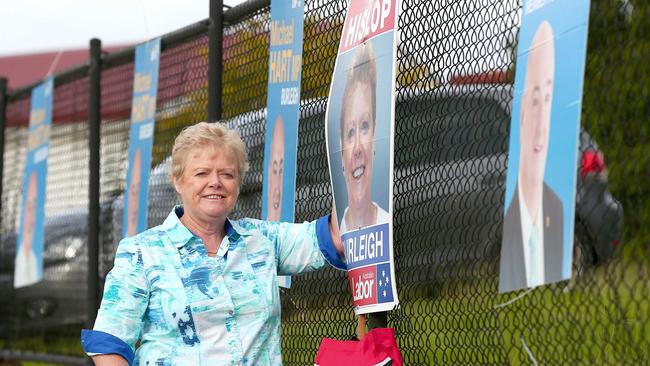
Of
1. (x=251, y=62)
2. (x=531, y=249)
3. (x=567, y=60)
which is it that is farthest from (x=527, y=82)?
(x=251, y=62)

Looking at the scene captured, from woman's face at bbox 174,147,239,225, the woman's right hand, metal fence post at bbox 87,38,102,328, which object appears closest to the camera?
the woman's right hand

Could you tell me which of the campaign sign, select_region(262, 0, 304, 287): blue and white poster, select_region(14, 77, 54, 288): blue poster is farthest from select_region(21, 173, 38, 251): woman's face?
the campaign sign

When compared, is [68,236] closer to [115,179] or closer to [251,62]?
[115,179]

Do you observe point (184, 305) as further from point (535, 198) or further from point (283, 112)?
point (283, 112)

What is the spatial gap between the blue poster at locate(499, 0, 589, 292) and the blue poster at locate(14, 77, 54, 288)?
6066 mm

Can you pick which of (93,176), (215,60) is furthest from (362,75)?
(93,176)

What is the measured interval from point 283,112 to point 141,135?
215cm

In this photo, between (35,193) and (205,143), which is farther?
(35,193)

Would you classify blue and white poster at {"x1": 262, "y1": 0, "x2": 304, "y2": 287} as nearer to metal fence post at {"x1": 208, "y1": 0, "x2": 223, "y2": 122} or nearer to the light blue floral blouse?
metal fence post at {"x1": 208, "y1": 0, "x2": 223, "y2": 122}

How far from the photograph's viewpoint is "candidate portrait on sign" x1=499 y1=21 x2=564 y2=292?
11.4 feet

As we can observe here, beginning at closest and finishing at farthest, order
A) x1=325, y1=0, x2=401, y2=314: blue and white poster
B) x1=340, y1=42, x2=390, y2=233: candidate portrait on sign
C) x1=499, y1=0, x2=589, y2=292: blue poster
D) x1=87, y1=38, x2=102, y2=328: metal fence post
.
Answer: x1=499, y1=0, x2=589, y2=292: blue poster
x1=325, y1=0, x2=401, y2=314: blue and white poster
x1=340, y1=42, x2=390, y2=233: candidate portrait on sign
x1=87, y1=38, x2=102, y2=328: metal fence post

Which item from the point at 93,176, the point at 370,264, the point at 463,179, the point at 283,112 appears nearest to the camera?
the point at 463,179

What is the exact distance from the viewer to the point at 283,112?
5.55 metres

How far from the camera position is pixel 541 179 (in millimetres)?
3525
